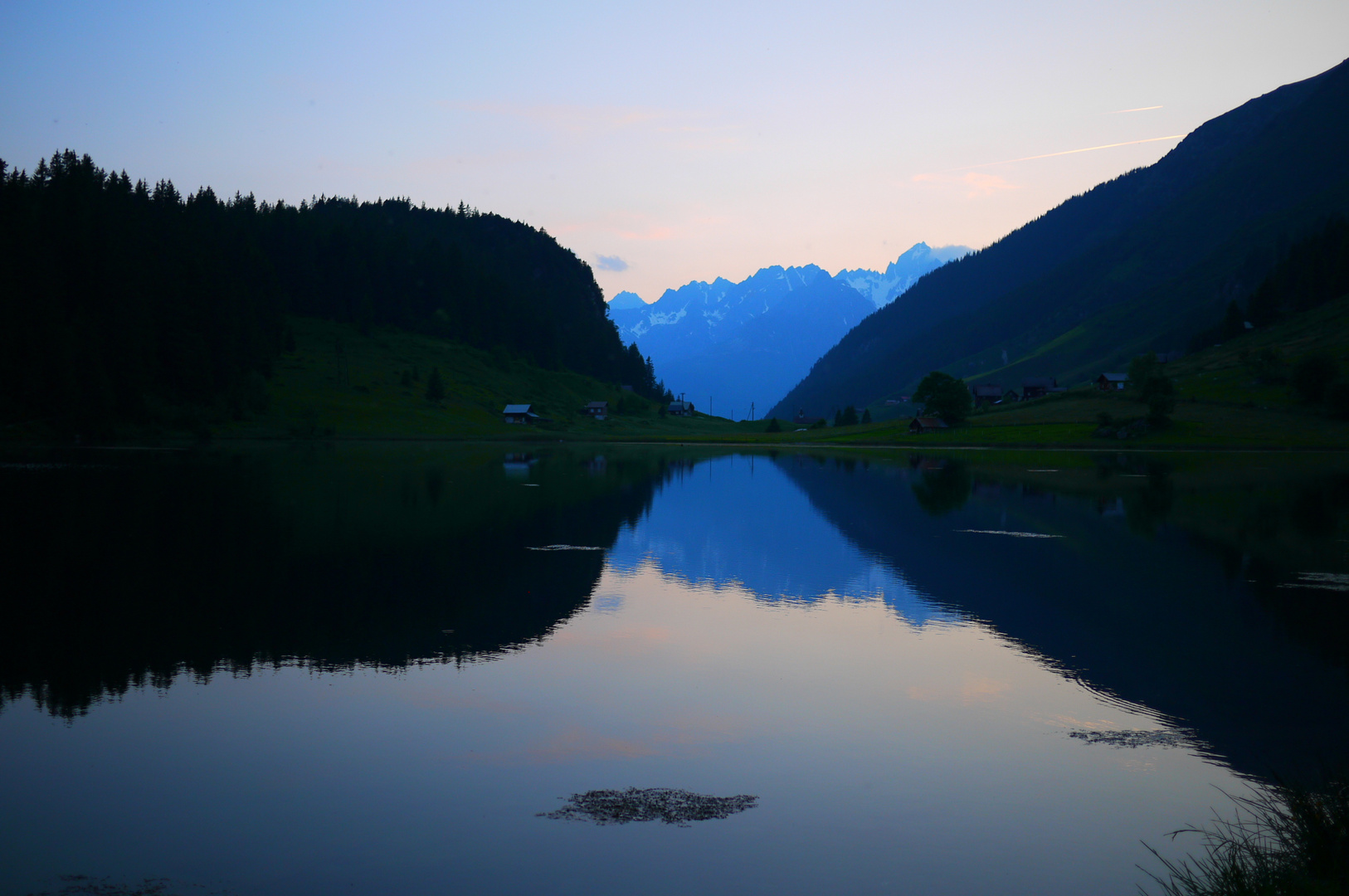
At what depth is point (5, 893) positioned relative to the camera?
10000 millimetres

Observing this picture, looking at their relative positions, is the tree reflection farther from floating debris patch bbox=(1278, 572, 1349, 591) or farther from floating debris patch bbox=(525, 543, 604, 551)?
floating debris patch bbox=(525, 543, 604, 551)

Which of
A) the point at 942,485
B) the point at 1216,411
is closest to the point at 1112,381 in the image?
the point at 1216,411

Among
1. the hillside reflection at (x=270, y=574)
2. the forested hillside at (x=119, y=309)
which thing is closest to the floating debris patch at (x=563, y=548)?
the hillside reflection at (x=270, y=574)

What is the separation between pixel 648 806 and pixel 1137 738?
29.9ft

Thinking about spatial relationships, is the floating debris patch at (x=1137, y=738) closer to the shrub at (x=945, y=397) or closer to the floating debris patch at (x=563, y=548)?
the floating debris patch at (x=563, y=548)

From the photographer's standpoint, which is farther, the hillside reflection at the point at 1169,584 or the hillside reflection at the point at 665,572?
the hillside reflection at the point at 665,572

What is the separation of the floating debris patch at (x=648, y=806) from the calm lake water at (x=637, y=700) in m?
0.10

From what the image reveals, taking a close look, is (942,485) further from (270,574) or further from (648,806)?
(648,806)

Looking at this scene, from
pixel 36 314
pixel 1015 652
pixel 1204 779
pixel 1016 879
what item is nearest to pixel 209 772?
pixel 1016 879

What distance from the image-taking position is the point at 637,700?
689 inches

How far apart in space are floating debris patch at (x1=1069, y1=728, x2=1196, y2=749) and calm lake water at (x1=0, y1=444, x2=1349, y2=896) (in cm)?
12

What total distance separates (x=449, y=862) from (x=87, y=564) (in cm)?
2425

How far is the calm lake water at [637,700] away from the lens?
37.1 feet

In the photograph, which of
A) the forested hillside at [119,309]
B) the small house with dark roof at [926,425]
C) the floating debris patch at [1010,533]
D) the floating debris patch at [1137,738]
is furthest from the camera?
the small house with dark roof at [926,425]
